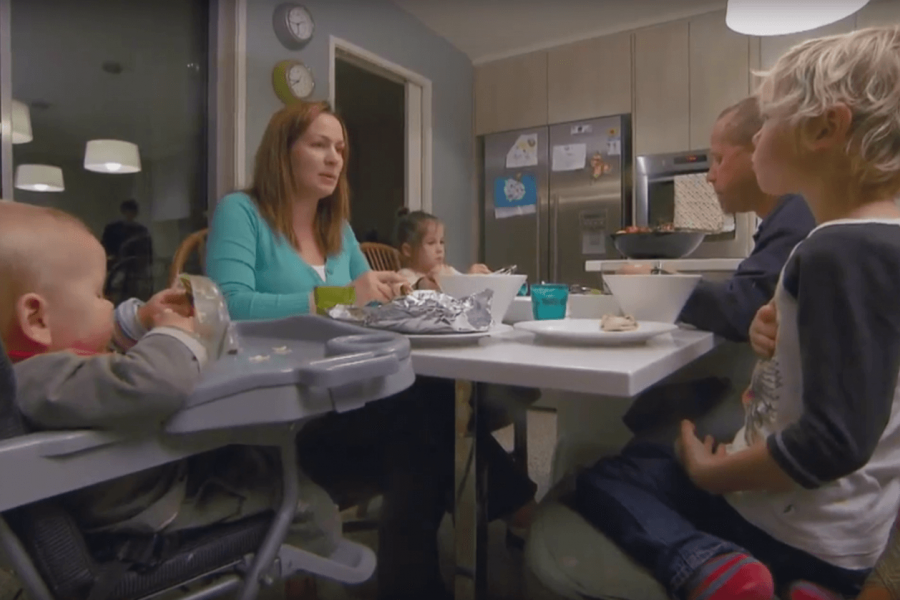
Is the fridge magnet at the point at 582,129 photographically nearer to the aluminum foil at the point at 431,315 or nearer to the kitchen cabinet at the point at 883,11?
the kitchen cabinet at the point at 883,11

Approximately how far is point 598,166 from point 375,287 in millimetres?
2948

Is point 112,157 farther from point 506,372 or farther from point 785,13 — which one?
point 785,13

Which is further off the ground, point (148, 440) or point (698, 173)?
point (698, 173)

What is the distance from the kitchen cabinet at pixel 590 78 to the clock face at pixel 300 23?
163 cm

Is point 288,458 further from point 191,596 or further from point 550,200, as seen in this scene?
point 550,200

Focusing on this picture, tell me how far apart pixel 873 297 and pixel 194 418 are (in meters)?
0.62

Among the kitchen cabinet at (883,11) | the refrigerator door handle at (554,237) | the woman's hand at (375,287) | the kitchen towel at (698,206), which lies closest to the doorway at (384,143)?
the refrigerator door handle at (554,237)

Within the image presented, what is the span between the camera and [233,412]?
1.65 feet

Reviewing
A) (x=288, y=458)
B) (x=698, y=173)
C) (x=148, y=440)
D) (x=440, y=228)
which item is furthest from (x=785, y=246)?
(x=698, y=173)

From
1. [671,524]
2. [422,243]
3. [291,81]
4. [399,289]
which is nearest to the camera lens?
[671,524]

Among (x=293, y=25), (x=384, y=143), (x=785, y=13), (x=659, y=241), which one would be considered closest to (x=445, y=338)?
(x=659, y=241)

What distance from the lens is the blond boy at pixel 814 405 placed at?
0.58 m

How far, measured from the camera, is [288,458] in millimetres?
636

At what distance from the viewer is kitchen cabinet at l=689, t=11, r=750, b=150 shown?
3289 mm
